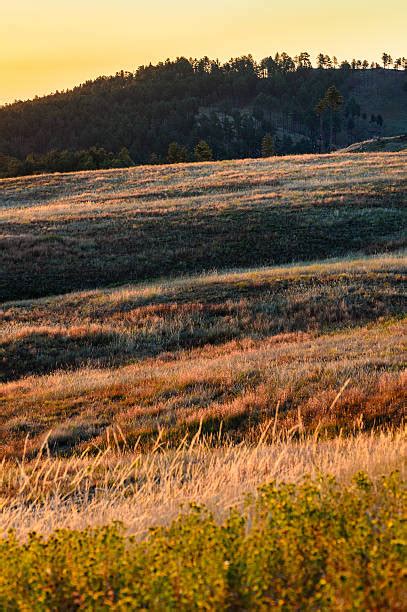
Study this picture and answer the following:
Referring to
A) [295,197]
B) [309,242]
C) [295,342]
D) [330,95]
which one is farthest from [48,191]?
[330,95]

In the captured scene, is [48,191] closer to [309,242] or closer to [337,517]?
[309,242]

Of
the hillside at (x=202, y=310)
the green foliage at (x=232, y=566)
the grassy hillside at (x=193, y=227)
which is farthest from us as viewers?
the grassy hillside at (x=193, y=227)

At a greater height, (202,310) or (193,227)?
(193,227)

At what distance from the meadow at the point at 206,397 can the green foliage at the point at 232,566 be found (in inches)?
0.6

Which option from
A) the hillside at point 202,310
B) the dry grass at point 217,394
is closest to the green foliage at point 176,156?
the hillside at point 202,310

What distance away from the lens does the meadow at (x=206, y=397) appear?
9.93 feet

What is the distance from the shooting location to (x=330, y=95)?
108m

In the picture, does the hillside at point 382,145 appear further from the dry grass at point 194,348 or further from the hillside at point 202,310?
the dry grass at point 194,348

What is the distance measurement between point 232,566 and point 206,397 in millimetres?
8258

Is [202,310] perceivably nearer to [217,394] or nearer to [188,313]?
[188,313]

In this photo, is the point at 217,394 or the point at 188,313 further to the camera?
the point at 188,313

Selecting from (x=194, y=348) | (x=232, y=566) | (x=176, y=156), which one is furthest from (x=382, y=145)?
(x=232, y=566)

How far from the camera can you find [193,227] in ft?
116

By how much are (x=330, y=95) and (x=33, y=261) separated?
295 ft
